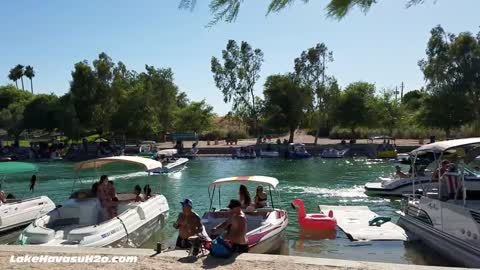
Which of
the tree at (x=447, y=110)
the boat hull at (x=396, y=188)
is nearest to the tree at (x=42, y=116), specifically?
the tree at (x=447, y=110)

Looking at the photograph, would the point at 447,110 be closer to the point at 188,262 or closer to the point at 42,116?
the point at 188,262

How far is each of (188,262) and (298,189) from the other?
24.7 meters

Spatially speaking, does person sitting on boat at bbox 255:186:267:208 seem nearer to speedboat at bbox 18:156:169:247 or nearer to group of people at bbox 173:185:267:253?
group of people at bbox 173:185:267:253

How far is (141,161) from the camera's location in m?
21.2

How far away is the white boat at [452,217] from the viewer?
1368 cm

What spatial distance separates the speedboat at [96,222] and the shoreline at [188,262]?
3.79 metres

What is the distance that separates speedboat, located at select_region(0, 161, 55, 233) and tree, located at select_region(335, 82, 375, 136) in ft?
202

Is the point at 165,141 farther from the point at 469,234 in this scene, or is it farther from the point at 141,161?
the point at 469,234

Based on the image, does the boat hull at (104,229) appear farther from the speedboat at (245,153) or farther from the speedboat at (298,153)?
the speedboat at (245,153)

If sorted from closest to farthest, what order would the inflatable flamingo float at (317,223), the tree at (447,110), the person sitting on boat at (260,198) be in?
the person sitting on boat at (260,198) < the inflatable flamingo float at (317,223) < the tree at (447,110)

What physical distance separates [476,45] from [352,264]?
63494 millimetres

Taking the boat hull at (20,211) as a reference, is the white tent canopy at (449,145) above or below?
above

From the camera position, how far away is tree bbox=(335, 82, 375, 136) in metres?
79.4

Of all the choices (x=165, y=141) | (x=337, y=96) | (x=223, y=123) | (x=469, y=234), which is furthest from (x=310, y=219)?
(x=223, y=123)
